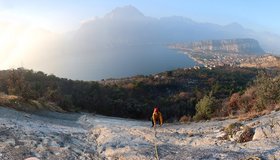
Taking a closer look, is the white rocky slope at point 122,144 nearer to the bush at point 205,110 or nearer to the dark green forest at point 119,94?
the dark green forest at point 119,94

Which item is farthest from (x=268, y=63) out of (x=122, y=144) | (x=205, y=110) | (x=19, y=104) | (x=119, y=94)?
(x=122, y=144)

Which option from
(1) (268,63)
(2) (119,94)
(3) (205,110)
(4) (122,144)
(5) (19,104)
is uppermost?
(5) (19,104)

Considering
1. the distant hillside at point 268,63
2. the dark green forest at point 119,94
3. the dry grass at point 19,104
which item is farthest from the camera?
the distant hillside at point 268,63

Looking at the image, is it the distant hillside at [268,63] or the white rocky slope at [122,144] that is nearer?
the white rocky slope at [122,144]

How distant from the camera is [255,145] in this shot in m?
12.3

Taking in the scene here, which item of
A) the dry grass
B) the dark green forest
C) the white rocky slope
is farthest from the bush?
the white rocky slope

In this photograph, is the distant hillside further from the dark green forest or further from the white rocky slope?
the white rocky slope

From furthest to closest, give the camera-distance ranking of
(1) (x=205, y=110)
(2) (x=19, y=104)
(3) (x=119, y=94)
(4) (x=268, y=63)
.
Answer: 1. (4) (x=268, y=63)
2. (3) (x=119, y=94)
3. (1) (x=205, y=110)
4. (2) (x=19, y=104)

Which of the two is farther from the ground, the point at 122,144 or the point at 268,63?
the point at 122,144

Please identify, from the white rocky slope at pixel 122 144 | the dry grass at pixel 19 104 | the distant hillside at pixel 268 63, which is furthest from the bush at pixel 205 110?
the distant hillside at pixel 268 63

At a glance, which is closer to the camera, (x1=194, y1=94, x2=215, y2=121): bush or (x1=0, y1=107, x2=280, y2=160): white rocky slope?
(x1=0, y1=107, x2=280, y2=160): white rocky slope

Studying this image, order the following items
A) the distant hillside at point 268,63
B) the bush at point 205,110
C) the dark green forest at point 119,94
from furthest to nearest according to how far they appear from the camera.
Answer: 1. the distant hillside at point 268,63
2. the dark green forest at point 119,94
3. the bush at point 205,110

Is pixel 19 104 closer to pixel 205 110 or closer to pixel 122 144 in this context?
pixel 122 144

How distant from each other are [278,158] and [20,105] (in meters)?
13.9
